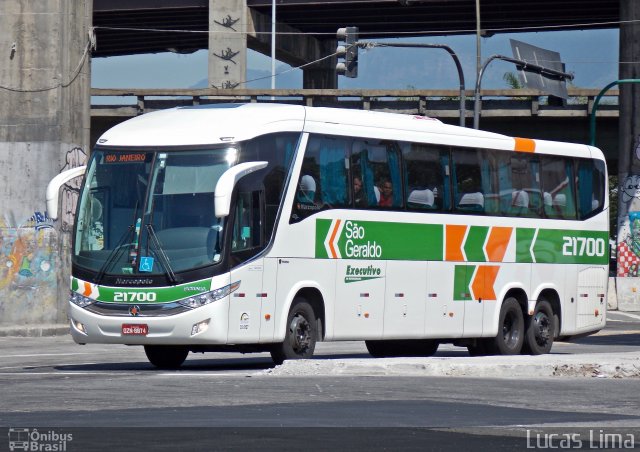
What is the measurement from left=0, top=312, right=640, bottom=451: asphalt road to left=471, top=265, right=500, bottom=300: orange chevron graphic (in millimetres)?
4794

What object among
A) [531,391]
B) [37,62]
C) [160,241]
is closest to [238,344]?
[160,241]

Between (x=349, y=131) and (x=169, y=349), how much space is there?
3922 mm

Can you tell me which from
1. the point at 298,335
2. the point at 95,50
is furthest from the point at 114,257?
the point at 95,50

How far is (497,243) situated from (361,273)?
136 inches

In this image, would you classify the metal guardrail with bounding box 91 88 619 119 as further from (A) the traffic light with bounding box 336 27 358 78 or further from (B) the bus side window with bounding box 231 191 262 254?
(B) the bus side window with bounding box 231 191 262 254

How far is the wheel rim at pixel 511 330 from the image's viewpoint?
2383 centimetres

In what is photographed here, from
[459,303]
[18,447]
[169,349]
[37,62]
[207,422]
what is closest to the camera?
[18,447]

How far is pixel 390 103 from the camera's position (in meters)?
54.1

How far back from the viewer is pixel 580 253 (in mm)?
25328

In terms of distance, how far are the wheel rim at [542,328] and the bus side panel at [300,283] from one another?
17.4ft

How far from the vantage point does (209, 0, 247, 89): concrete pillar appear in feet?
214

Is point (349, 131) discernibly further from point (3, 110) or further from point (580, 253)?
point (3, 110)

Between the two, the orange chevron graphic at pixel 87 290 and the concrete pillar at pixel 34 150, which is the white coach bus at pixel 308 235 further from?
the concrete pillar at pixel 34 150

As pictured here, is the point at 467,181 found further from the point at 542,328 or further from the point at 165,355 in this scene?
the point at 165,355
